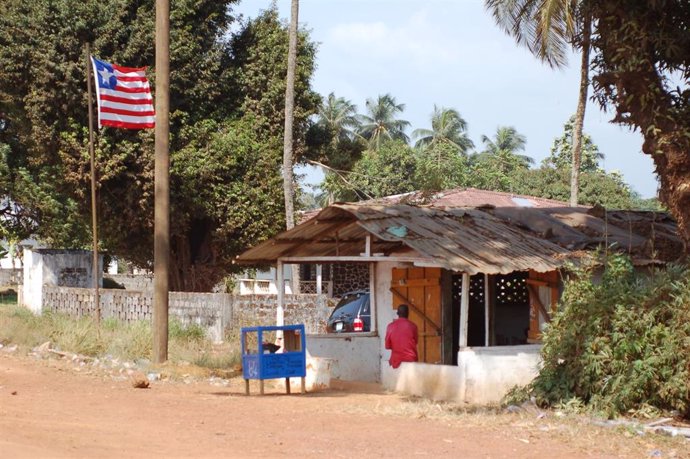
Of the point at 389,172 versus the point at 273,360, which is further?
the point at 389,172

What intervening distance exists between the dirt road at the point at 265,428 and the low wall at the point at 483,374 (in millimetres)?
836

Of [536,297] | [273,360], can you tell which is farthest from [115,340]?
[536,297]

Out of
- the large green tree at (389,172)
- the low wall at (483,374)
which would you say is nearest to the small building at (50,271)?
the low wall at (483,374)

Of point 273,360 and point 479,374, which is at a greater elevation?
point 273,360

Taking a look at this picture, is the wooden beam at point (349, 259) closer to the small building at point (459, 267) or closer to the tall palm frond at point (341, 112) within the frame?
the small building at point (459, 267)

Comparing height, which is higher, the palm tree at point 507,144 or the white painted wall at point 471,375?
the palm tree at point 507,144

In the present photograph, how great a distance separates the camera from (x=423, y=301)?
17.8 meters

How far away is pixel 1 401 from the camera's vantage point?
12914 millimetres

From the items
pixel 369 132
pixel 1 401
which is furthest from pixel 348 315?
pixel 369 132

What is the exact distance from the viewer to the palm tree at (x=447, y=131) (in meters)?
62.8

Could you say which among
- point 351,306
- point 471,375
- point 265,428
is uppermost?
point 351,306

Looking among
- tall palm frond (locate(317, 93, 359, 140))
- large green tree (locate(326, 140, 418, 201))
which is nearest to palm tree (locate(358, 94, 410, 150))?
tall palm frond (locate(317, 93, 359, 140))

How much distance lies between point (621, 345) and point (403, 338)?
452 cm

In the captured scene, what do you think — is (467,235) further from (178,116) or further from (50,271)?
(50,271)
